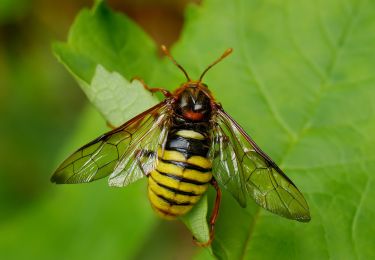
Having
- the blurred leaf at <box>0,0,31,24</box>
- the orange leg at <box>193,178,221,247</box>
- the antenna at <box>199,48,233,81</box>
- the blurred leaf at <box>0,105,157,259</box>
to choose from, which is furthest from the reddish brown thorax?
the blurred leaf at <box>0,0,31,24</box>

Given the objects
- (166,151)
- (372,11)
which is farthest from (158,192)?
(372,11)

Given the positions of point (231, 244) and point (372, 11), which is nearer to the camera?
point (231, 244)

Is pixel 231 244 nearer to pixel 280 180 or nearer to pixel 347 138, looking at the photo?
pixel 280 180

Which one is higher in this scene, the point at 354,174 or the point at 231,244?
the point at 231,244

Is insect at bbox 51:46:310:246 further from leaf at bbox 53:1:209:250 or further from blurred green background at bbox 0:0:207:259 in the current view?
blurred green background at bbox 0:0:207:259

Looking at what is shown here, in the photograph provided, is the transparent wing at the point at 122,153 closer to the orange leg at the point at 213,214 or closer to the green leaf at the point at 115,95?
the green leaf at the point at 115,95

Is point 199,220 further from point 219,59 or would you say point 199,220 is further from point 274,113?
point 219,59
